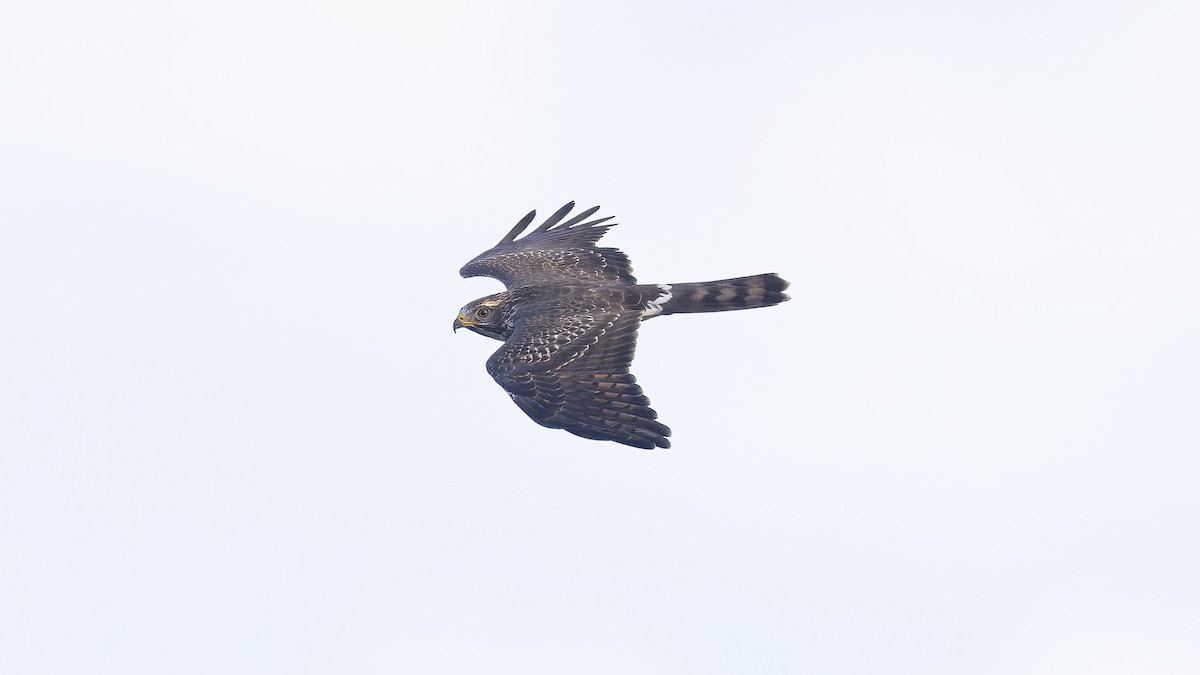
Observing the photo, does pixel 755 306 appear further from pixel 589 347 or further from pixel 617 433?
pixel 617 433

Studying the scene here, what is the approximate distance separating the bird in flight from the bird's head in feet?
0.05

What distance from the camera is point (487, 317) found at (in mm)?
23062

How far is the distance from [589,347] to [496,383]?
1.36 m

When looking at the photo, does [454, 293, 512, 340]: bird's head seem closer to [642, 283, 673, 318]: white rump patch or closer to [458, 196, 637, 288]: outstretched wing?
[458, 196, 637, 288]: outstretched wing

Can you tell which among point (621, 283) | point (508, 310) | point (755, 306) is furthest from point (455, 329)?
point (755, 306)

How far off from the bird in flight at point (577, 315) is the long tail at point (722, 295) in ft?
0.05

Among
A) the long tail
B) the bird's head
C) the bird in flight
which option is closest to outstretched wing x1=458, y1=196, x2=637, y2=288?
the bird in flight

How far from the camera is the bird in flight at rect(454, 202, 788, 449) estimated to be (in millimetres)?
19203

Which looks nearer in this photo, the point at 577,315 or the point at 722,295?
the point at 577,315

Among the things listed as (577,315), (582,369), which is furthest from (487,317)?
(582,369)

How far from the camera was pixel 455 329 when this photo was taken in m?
23.4

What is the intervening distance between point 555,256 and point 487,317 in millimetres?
2289

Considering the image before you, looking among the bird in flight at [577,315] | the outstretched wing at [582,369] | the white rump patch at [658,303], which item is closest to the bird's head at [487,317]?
the bird in flight at [577,315]

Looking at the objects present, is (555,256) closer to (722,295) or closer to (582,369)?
(722,295)
